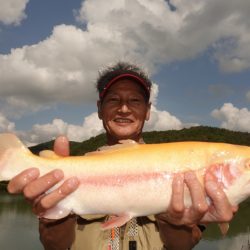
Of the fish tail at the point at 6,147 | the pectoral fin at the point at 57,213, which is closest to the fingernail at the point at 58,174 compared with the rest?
the pectoral fin at the point at 57,213

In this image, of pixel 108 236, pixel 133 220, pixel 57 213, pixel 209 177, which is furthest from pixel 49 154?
pixel 209 177

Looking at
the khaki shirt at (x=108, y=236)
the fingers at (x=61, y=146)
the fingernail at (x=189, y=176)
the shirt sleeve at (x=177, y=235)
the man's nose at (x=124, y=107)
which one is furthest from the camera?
the man's nose at (x=124, y=107)

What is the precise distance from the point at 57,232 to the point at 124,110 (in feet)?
7.91

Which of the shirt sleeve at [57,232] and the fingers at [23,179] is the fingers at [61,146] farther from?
the shirt sleeve at [57,232]

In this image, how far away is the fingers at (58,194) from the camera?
13.9 feet

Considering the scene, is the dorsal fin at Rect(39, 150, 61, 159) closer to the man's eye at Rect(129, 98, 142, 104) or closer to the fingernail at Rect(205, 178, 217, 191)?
the fingernail at Rect(205, 178, 217, 191)

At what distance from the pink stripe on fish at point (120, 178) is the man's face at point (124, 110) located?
2.03 meters

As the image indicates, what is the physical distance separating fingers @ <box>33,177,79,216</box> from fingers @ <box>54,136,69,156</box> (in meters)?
0.51

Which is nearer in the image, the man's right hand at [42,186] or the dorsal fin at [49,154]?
the man's right hand at [42,186]

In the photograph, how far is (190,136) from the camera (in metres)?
135

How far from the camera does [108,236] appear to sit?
5.37 meters

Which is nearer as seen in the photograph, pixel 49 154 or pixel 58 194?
pixel 58 194

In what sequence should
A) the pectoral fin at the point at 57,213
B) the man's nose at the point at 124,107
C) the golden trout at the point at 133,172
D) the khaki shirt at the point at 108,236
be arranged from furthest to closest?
the man's nose at the point at 124,107 < the khaki shirt at the point at 108,236 < the pectoral fin at the point at 57,213 < the golden trout at the point at 133,172

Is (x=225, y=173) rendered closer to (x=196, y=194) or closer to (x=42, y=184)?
(x=196, y=194)
